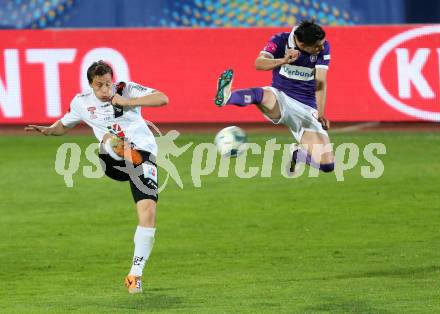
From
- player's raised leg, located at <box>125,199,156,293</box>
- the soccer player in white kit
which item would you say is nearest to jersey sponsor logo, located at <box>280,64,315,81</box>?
the soccer player in white kit

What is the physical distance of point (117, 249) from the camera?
15.5 m

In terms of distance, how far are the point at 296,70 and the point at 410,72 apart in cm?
942

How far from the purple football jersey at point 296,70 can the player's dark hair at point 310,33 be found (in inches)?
13.4

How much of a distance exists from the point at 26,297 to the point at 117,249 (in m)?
3.03

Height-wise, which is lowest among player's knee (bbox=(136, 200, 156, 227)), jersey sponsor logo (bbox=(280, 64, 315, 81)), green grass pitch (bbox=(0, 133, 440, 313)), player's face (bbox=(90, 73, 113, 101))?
green grass pitch (bbox=(0, 133, 440, 313))

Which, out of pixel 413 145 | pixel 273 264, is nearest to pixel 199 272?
pixel 273 264

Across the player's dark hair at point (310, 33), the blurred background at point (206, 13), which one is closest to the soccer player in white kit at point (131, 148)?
the player's dark hair at point (310, 33)

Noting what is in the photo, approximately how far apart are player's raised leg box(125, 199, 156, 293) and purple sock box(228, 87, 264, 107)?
6.40ft

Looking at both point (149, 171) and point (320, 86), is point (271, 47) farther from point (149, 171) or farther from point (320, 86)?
point (149, 171)

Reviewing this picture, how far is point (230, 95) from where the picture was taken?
13.5 metres

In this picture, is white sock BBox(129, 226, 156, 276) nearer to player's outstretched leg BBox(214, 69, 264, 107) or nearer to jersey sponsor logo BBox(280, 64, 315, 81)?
player's outstretched leg BBox(214, 69, 264, 107)

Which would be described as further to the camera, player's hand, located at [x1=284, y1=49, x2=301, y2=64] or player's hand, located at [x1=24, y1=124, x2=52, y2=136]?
player's hand, located at [x1=284, y1=49, x2=301, y2=64]

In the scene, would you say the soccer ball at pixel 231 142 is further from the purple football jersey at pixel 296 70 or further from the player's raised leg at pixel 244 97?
the purple football jersey at pixel 296 70

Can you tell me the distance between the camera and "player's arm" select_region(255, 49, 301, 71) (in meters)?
12.7
